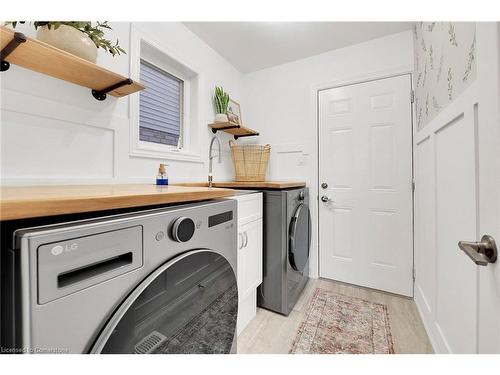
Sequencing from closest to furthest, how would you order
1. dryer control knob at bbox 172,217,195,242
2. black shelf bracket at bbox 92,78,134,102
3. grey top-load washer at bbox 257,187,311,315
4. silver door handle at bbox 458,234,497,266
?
1. silver door handle at bbox 458,234,497,266
2. dryer control knob at bbox 172,217,195,242
3. black shelf bracket at bbox 92,78,134,102
4. grey top-load washer at bbox 257,187,311,315

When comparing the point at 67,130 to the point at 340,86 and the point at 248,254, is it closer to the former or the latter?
the point at 248,254

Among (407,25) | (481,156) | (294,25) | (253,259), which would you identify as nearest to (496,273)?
(481,156)

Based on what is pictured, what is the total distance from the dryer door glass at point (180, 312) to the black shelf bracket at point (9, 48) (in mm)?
972

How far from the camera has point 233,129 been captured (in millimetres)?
2301

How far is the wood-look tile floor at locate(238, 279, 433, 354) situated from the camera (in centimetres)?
134

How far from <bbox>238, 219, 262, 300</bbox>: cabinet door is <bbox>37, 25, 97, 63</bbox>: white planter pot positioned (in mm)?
1210

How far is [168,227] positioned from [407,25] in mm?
2563

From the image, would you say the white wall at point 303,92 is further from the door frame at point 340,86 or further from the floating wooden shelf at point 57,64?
the floating wooden shelf at point 57,64

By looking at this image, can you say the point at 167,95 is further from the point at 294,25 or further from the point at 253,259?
the point at 253,259

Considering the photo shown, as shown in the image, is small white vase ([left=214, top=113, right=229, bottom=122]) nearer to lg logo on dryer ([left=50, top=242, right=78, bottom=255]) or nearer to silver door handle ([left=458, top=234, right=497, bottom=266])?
lg logo on dryer ([left=50, top=242, right=78, bottom=255])

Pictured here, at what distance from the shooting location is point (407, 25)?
1.88 meters

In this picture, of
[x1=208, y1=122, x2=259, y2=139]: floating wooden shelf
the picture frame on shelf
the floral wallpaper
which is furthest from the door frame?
the picture frame on shelf

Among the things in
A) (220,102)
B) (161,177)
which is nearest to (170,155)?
(161,177)

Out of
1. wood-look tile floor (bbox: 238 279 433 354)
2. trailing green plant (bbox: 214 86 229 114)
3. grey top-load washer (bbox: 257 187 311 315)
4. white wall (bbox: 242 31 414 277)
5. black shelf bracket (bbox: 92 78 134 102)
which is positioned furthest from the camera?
trailing green plant (bbox: 214 86 229 114)
